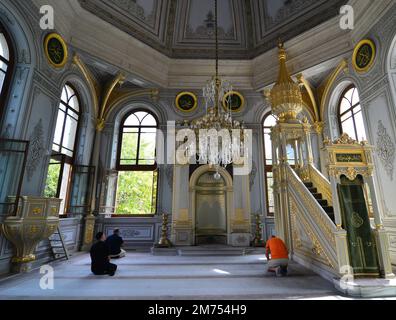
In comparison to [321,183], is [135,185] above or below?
above

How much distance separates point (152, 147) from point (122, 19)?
12.4 ft

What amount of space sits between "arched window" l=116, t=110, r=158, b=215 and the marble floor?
280 cm

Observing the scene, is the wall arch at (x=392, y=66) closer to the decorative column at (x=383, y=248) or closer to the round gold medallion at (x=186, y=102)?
the decorative column at (x=383, y=248)

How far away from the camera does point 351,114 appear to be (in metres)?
6.16

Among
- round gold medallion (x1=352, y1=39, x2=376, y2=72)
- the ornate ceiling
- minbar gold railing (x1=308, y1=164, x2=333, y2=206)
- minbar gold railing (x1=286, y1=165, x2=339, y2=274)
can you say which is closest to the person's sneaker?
minbar gold railing (x1=286, y1=165, x2=339, y2=274)

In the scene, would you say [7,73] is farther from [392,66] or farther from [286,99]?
[392,66]

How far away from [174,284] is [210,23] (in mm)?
7804

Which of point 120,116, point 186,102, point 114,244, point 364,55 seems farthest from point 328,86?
point 114,244

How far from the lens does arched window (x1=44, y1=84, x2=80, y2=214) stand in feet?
16.7

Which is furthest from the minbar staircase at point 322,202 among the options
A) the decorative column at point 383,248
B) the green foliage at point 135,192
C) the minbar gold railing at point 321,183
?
the green foliage at point 135,192

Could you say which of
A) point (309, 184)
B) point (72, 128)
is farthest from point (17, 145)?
point (309, 184)

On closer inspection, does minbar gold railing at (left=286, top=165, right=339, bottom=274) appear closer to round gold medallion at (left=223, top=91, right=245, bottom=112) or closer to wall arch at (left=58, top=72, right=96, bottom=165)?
round gold medallion at (left=223, top=91, right=245, bottom=112)

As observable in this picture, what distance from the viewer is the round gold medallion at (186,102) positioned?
742 centimetres

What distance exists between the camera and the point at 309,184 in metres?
4.85
